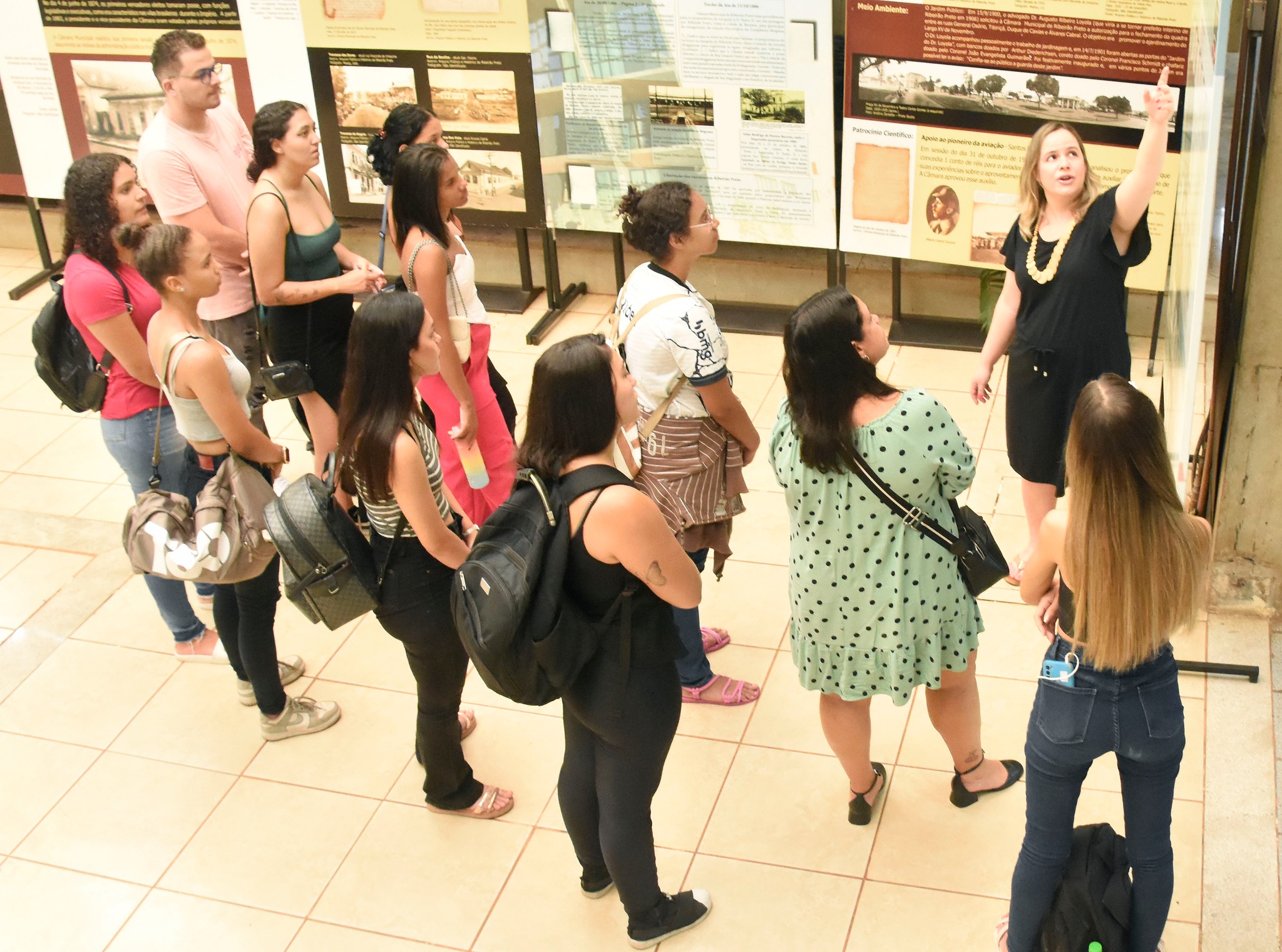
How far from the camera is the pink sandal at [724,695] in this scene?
163 inches

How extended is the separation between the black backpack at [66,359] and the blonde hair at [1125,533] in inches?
120

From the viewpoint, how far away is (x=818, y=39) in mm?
5723

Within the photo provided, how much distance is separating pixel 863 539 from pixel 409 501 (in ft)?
3.65

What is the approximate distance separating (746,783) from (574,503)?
152cm

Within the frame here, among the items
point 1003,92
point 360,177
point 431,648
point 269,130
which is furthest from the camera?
point 360,177

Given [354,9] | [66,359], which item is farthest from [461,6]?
[66,359]

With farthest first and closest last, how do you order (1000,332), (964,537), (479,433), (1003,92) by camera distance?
(1003,92) < (479,433) < (1000,332) < (964,537)

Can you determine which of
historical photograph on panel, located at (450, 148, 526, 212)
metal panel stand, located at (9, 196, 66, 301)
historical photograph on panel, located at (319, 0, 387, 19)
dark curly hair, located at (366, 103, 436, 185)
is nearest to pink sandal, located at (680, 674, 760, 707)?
dark curly hair, located at (366, 103, 436, 185)

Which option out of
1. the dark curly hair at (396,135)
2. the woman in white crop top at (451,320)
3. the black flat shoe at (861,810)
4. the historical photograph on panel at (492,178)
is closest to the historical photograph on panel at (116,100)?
the historical photograph on panel at (492,178)

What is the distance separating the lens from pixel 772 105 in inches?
234

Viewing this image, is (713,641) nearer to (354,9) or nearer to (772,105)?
(772,105)

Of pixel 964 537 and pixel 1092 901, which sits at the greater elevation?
pixel 964 537

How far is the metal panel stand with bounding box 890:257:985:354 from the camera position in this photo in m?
6.18

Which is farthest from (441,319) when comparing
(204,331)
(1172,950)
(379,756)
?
(1172,950)
